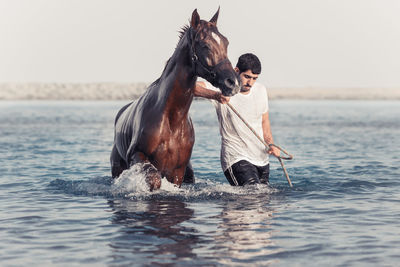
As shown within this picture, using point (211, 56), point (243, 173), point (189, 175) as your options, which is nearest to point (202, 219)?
point (243, 173)

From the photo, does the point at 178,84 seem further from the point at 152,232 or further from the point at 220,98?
the point at 152,232

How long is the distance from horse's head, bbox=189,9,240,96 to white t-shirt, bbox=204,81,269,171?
1214 mm

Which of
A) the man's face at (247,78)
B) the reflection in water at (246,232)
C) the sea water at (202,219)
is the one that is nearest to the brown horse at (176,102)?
the sea water at (202,219)

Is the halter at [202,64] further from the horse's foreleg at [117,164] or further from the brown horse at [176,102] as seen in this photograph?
the horse's foreleg at [117,164]

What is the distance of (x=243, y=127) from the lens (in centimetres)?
877

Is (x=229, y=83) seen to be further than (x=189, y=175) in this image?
No

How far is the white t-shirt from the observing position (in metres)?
8.69

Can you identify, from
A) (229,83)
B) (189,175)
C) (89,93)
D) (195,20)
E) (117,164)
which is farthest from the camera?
(89,93)

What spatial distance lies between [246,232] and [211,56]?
2006 millimetres

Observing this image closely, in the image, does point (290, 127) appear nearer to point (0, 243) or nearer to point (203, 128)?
point (203, 128)

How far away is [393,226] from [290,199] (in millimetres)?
1941

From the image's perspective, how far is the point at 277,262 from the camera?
593 cm

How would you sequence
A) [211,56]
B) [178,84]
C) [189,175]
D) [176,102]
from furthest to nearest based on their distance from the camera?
1. [189,175]
2. [176,102]
3. [178,84]
4. [211,56]

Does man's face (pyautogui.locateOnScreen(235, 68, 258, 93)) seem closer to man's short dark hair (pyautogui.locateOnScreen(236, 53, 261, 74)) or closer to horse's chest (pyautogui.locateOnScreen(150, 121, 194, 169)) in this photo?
man's short dark hair (pyautogui.locateOnScreen(236, 53, 261, 74))
